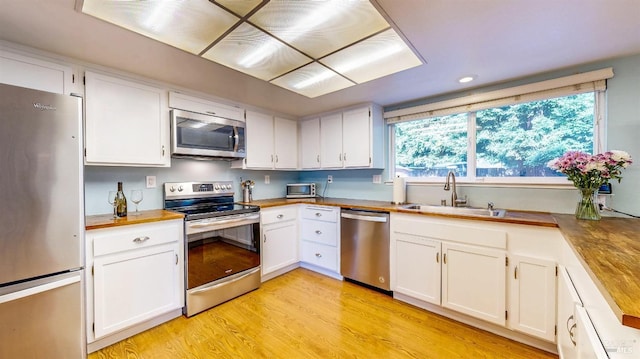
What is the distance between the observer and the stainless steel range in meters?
2.14

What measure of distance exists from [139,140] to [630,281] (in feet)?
9.61

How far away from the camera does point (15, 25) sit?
4.68 ft

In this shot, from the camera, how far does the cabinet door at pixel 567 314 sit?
113 centimetres

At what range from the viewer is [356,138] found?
9.96 ft

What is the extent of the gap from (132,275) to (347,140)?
2.47 metres

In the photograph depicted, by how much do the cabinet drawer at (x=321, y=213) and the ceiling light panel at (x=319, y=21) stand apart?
1739 mm

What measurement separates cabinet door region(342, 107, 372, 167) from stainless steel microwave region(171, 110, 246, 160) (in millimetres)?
1238

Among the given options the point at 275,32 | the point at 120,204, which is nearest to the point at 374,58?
the point at 275,32

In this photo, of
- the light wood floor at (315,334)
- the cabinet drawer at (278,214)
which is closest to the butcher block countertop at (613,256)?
the light wood floor at (315,334)

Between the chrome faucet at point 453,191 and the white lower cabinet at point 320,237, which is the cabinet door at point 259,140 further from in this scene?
the chrome faucet at point 453,191

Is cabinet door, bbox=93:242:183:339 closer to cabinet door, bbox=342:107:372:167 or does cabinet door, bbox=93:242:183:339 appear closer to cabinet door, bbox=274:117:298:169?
cabinet door, bbox=274:117:298:169

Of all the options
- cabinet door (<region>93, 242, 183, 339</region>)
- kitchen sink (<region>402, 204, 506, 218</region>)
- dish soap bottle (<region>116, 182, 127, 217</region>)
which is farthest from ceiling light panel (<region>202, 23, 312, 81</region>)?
kitchen sink (<region>402, 204, 506, 218</region>)

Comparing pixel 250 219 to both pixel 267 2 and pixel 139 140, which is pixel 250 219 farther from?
pixel 267 2

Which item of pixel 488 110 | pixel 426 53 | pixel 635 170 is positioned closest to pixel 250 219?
pixel 426 53
